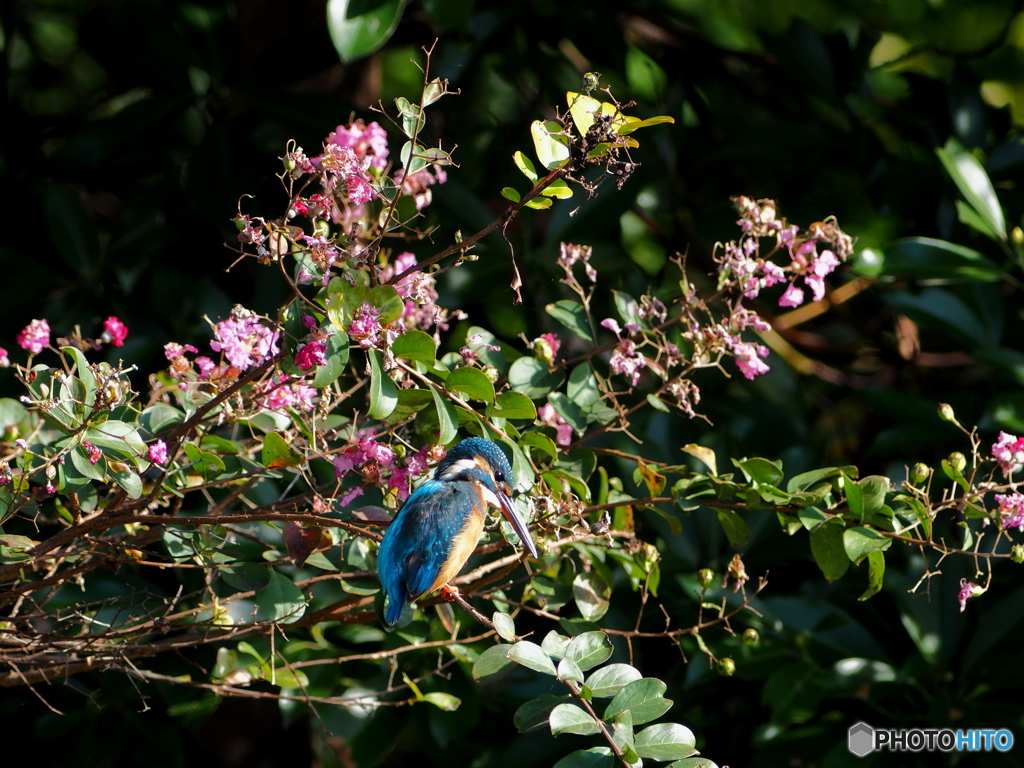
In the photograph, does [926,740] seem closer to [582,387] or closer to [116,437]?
[582,387]

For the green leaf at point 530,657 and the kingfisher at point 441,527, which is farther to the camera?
the kingfisher at point 441,527

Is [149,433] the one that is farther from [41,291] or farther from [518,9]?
[518,9]

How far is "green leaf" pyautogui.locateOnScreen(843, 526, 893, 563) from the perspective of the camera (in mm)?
1221

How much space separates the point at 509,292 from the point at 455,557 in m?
1.27

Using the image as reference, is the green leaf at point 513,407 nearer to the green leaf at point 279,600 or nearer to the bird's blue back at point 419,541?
the bird's blue back at point 419,541

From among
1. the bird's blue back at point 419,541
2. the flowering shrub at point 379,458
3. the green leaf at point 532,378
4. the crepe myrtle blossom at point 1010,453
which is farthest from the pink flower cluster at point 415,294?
the crepe myrtle blossom at point 1010,453

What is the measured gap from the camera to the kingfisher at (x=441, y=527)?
3.97 ft

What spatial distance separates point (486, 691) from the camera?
2281mm

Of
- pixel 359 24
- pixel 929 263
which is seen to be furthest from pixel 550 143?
pixel 929 263

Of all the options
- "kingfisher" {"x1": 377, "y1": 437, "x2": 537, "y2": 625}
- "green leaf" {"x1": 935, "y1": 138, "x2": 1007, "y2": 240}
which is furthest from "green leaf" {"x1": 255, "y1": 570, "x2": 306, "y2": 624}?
"green leaf" {"x1": 935, "y1": 138, "x2": 1007, "y2": 240}

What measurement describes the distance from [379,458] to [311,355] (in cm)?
23

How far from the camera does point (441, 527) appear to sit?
123cm

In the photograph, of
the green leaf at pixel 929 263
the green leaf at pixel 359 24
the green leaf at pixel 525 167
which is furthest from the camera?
the green leaf at pixel 929 263

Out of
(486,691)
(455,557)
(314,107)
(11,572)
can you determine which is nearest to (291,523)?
(455,557)
